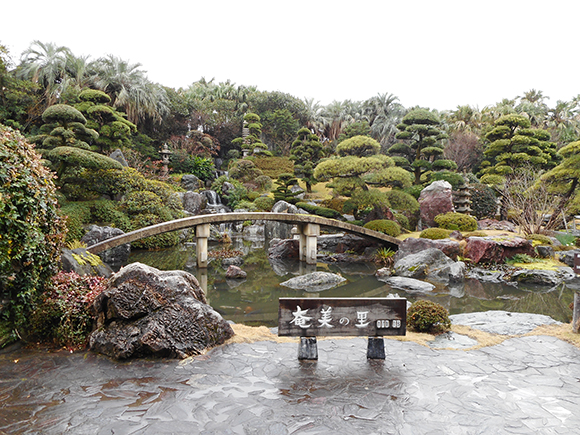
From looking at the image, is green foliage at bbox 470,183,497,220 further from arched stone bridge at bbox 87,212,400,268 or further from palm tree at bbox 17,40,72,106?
palm tree at bbox 17,40,72,106

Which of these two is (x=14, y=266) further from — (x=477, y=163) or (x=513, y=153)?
(x=477, y=163)

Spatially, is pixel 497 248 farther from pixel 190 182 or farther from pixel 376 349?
pixel 190 182

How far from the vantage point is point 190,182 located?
24234mm

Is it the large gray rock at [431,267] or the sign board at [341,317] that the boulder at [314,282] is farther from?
the sign board at [341,317]

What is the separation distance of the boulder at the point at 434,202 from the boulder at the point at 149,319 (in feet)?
50.2

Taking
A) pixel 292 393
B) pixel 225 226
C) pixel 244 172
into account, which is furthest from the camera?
pixel 244 172

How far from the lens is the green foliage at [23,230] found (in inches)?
167

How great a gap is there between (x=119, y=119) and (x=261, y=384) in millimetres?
17892

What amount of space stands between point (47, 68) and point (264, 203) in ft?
51.0

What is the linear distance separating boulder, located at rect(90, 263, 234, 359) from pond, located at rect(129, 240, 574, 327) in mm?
2871

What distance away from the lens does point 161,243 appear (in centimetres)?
1572

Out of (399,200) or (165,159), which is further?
(165,159)

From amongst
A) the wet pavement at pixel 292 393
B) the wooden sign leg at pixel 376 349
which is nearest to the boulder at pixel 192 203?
the wet pavement at pixel 292 393

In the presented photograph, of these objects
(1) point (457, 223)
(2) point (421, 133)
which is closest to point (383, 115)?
(2) point (421, 133)
